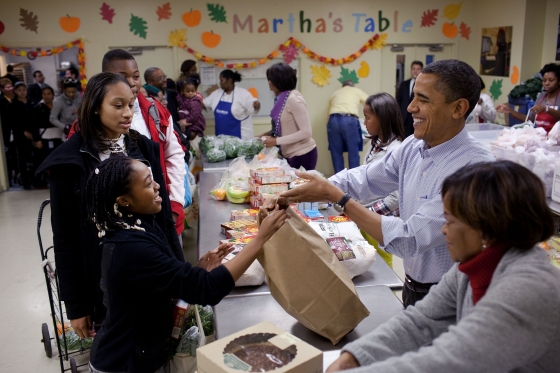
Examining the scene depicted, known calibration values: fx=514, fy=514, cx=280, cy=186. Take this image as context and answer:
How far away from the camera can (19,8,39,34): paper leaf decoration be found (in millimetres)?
7723

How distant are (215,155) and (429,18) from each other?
5.12 meters

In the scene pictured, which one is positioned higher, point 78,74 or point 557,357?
point 78,74

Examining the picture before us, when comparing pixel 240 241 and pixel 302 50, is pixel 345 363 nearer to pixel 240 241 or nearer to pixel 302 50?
pixel 240 241

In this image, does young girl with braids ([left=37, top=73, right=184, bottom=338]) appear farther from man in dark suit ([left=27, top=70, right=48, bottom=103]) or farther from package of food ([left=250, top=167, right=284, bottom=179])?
man in dark suit ([left=27, top=70, right=48, bottom=103])

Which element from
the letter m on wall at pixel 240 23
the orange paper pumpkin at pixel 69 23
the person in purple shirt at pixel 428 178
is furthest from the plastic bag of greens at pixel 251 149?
the orange paper pumpkin at pixel 69 23

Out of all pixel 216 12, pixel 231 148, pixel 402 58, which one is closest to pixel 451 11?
pixel 402 58

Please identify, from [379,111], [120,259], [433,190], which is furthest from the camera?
[379,111]

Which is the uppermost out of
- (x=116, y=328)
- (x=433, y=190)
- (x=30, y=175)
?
(x=433, y=190)

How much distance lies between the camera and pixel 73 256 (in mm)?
2111

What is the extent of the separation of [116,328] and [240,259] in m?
0.50

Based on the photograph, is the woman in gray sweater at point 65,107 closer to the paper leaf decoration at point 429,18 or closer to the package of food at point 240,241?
the paper leaf decoration at point 429,18

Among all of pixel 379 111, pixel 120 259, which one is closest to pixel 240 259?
pixel 120 259

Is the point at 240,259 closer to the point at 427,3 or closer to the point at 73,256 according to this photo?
the point at 73,256

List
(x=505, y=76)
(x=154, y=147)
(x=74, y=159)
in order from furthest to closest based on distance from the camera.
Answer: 1. (x=505, y=76)
2. (x=154, y=147)
3. (x=74, y=159)
